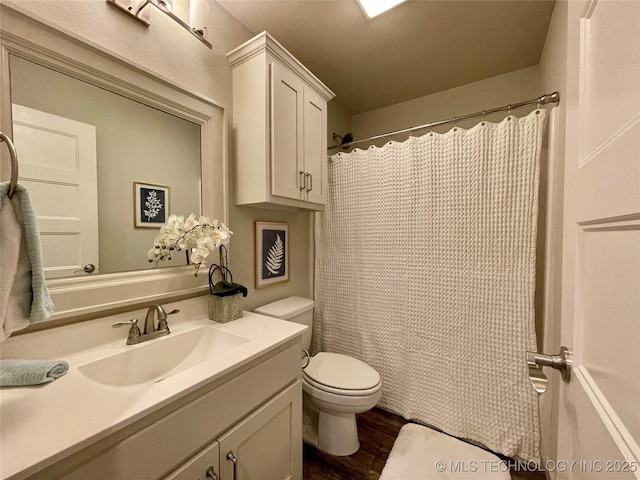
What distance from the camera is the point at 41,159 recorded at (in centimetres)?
83

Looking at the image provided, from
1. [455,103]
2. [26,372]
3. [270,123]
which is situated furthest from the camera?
[455,103]

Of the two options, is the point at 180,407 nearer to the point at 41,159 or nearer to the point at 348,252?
the point at 41,159

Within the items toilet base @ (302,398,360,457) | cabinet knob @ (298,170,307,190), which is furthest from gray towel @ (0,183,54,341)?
toilet base @ (302,398,360,457)

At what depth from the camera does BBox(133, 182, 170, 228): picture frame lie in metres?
1.07

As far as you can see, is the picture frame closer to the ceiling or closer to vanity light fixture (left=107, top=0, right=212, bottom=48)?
vanity light fixture (left=107, top=0, right=212, bottom=48)

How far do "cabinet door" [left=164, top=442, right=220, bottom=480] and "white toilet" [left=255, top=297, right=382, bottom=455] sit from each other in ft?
2.17

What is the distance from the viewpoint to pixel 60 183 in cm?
87

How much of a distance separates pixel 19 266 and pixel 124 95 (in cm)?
81

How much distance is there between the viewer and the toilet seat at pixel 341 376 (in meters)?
1.32

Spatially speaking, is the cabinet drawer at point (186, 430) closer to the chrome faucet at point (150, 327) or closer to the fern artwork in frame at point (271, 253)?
the chrome faucet at point (150, 327)

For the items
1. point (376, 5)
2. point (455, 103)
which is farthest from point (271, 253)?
point (455, 103)

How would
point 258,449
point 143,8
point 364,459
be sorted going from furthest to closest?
point 364,459, point 143,8, point 258,449

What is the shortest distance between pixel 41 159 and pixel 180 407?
2.97 feet

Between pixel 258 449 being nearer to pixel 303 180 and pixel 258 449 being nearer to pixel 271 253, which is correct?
pixel 271 253
